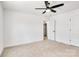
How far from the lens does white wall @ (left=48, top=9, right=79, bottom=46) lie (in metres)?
5.17

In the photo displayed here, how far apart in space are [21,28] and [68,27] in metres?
3.10

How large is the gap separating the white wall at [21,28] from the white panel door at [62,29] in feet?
4.76

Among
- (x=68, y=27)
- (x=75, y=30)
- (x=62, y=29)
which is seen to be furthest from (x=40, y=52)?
(x=62, y=29)

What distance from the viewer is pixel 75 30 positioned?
5.23 m

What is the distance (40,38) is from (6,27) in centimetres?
310

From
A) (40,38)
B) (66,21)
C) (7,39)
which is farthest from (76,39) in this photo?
(7,39)

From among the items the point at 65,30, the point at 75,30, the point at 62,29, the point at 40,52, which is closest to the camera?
the point at 40,52

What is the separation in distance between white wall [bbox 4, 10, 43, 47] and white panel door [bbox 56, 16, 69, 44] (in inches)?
57.1

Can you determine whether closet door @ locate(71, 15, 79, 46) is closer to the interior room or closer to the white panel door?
the interior room

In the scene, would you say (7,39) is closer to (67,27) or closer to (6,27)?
(6,27)

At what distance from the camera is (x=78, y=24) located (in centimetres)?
499

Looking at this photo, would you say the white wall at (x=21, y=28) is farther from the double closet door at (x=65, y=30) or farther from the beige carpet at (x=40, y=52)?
the double closet door at (x=65, y=30)

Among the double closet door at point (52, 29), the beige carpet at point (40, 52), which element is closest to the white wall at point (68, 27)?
the double closet door at point (52, 29)

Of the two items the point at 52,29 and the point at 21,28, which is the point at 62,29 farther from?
the point at 21,28
